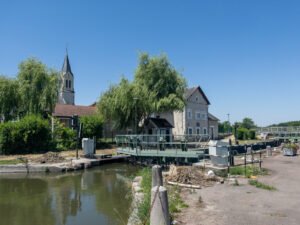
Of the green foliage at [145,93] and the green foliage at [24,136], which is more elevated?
the green foliage at [145,93]

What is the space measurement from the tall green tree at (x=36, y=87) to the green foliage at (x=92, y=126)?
482cm

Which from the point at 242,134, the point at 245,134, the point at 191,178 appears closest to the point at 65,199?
the point at 191,178

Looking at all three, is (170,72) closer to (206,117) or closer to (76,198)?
(206,117)

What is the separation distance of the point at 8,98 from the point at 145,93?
16361mm

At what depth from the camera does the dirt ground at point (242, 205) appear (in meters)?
6.50

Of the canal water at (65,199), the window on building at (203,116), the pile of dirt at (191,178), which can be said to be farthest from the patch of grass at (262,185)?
the window on building at (203,116)

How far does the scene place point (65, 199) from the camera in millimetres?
12227

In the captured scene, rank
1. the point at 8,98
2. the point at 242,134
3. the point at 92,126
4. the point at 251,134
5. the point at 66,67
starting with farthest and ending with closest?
the point at 66,67
the point at 251,134
the point at 242,134
the point at 8,98
the point at 92,126

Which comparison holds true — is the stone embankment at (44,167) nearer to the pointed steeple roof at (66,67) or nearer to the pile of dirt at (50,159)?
the pile of dirt at (50,159)

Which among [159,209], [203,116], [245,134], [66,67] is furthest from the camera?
[66,67]

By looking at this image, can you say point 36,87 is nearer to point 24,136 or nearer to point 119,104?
point 24,136

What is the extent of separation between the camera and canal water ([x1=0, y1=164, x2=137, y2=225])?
934 centimetres

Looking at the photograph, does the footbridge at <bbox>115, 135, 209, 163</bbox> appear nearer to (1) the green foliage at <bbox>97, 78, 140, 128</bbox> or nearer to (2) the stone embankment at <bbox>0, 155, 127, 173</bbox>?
(2) the stone embankment at <bbox>0, 155, 127, 173</bbox>

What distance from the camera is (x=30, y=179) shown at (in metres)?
17.8
